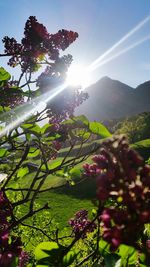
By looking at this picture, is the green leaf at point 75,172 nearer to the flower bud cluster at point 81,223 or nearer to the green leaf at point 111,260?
the flower bud cluster at point 81,223

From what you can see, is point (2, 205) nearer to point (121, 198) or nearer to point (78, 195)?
point (121, 198)

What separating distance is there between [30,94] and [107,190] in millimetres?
3019

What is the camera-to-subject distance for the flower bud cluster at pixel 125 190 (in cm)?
115

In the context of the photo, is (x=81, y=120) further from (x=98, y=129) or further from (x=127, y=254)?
(x=127, y=254)

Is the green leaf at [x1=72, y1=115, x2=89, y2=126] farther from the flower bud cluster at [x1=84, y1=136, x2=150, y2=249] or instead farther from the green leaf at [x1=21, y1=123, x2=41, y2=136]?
the flower bud cluster at [x1=84, y1=136, x2=150, y2=249]

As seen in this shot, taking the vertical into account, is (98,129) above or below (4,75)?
below

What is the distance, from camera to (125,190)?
3.76 feet

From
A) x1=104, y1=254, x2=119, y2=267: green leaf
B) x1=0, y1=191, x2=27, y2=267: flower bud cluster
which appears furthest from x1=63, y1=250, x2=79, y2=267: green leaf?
x1=0, y1=191, x2=27, y2=267: flower bud cluster

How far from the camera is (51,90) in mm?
4266

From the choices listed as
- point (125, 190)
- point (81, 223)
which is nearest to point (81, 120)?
point (125, 190)

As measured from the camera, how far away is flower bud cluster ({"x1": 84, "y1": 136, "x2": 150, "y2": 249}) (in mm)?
1146

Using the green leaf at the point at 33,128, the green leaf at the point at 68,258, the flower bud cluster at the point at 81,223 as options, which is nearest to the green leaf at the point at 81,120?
the green leaf at the point at 33,128

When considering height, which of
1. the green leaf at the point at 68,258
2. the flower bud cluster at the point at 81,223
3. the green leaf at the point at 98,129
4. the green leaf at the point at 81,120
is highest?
the green leaf at the point at 81,120

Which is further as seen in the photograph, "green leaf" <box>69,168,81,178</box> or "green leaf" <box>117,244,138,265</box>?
"green leaf" <box>69,168,81,178</box>
